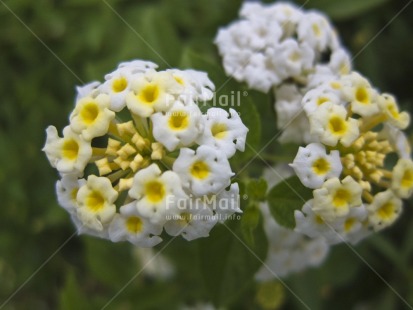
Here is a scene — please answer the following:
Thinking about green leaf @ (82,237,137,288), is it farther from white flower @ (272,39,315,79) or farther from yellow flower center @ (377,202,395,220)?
yellow flower center @ (377,202,395,220)

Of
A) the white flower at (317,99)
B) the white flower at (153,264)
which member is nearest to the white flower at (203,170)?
the white flower at (317,99)

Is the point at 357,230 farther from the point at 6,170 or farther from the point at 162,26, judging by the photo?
the point at 6,170

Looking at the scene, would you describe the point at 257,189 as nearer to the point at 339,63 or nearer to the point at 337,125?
the point at 337,125

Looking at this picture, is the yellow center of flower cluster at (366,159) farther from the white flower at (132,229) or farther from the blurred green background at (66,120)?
the blurred green background at (66,120)

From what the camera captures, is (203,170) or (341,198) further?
(341,198)

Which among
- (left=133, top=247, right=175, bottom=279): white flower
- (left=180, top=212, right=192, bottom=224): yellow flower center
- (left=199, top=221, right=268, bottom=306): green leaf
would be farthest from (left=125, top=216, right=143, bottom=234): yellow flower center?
(left=133, top=247, right=175, bottom=279): white flower

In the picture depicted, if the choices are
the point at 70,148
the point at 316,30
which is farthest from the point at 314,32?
the point at 70,148
